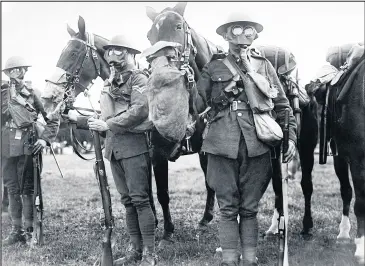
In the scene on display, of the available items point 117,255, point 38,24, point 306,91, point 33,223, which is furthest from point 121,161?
point 306,91

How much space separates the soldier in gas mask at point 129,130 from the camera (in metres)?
4.94

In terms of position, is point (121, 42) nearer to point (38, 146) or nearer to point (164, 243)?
point (38, 146)

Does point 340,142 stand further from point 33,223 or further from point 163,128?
point 33,223

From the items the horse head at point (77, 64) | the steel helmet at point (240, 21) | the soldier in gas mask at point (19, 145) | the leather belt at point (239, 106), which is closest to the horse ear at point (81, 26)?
the horse head at point (77, 64)

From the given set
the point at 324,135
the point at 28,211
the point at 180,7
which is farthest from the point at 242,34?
the point at 28,211

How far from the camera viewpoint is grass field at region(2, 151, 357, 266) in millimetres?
5496

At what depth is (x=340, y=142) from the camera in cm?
517

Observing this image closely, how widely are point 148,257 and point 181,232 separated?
2028mm

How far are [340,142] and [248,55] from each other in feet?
4.96

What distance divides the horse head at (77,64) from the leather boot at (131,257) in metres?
2.05

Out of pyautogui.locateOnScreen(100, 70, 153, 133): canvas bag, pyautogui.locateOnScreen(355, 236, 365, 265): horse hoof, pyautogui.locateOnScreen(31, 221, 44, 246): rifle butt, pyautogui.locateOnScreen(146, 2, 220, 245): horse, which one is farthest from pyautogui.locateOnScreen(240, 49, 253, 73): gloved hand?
pyautogui.locateOnScreen(31, 221, 44, 246): rifle butt

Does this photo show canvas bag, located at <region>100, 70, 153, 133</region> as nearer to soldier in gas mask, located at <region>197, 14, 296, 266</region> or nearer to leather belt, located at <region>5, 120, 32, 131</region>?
soldier in gas mask, located at <region>197, 14, 296, 266</region>

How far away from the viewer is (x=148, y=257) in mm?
4941

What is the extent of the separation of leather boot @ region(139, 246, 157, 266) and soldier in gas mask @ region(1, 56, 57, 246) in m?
2.59
